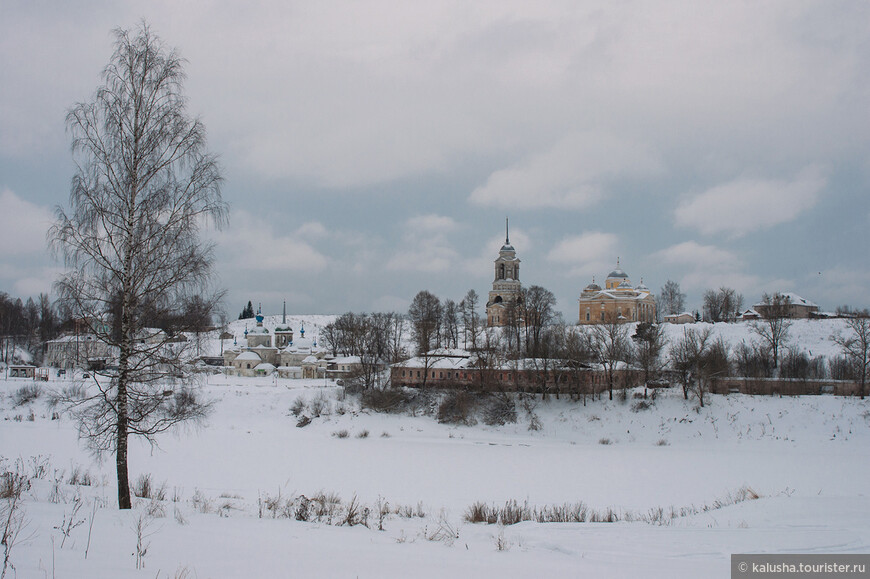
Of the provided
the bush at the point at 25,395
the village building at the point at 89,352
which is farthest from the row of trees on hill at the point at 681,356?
the village building at the point at 89,352

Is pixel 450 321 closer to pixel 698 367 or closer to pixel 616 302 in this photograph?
pixel 616 302

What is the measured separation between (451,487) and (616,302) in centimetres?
7050

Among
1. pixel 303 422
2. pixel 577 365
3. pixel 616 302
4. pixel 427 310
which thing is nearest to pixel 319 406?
pixel 303 422

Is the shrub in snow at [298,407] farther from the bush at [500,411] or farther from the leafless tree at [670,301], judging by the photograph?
the leafless tree at [670,301]

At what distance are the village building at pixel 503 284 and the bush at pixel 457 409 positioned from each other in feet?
163

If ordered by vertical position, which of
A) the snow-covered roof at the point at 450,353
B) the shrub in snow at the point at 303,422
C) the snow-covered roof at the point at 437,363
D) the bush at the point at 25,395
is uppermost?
the snow-covered roof at the point at 450,353

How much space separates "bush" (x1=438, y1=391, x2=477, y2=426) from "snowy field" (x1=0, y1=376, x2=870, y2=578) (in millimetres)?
1123

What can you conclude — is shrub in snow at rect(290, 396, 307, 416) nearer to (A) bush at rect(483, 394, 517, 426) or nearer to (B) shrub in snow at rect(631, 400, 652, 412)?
(A) bush at rect(483, 394, 517, 426)

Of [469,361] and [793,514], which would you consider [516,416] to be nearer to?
[469,361]

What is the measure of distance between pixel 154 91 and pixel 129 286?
4093mm

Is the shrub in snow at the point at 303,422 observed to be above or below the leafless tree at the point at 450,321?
below

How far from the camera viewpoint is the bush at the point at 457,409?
4038 centimetres

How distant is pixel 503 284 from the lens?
312 feet

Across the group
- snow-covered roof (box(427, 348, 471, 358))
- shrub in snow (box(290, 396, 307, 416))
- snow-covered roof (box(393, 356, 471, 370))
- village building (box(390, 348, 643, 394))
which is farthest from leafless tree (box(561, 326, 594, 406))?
shrub in snow (box(290, 396, 307, 416))
